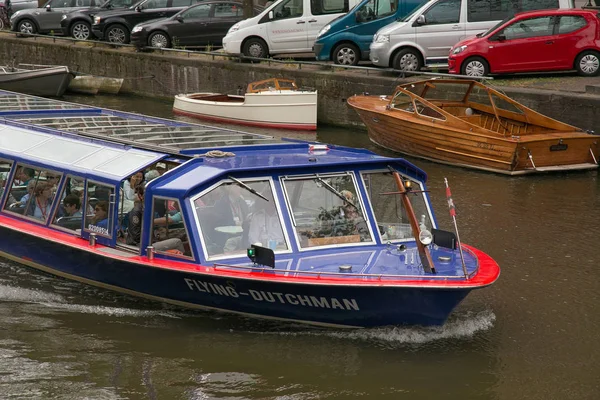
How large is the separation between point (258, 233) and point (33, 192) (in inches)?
143

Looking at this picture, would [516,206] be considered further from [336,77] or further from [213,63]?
[213,63]

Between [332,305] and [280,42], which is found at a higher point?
[280,42]

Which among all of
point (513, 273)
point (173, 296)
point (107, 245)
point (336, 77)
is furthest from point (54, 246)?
point (336, 77)

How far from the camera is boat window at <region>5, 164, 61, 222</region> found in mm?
12852

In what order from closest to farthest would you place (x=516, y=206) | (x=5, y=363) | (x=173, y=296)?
(x=5, y=363) → (x=173, y=296) → (x=516, y=206)

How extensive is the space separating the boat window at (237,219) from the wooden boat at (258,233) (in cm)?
1

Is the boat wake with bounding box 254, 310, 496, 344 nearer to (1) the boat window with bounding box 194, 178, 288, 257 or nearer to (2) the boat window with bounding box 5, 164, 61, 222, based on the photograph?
(1) the boat window with bounding box 194, 178, 288, 257

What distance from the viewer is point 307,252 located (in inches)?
437

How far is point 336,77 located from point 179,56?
5976 millimetres

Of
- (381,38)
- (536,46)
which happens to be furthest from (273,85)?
(536,46)

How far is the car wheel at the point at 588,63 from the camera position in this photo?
2181 centimetres

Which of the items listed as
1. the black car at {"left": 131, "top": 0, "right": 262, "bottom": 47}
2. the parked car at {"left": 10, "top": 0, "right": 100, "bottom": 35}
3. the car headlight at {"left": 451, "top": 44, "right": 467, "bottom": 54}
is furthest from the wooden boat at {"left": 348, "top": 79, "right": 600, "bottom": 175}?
the parked car at {"left": 10, "top": 0, "right": 100, "bottom": 35}

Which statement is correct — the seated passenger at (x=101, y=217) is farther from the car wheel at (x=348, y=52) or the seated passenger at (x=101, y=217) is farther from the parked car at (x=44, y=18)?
the parked car at (x=44, y=18)

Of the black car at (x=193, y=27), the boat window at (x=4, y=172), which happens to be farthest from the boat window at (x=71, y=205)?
the black car at (x=193, y=27)
